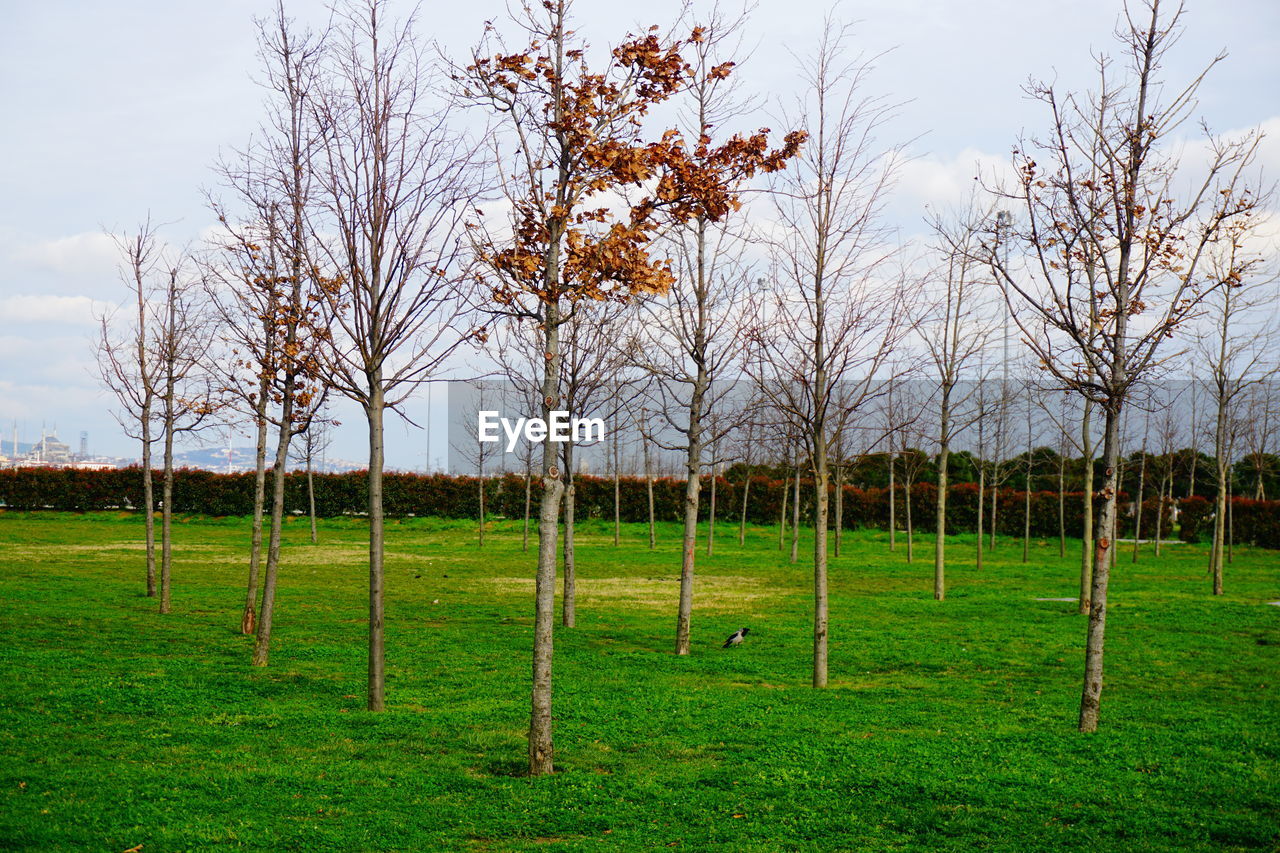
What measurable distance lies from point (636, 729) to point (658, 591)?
38.1 feet

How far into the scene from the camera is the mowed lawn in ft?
18.3

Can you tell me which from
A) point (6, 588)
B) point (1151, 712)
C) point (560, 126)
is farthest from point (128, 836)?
point (6, 588)

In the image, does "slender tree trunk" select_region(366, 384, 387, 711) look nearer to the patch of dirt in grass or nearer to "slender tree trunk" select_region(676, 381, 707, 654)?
"slender tree trunk" select_region(676, 381, 707, 654)

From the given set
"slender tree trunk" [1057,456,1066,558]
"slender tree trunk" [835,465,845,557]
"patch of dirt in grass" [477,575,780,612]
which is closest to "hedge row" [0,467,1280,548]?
"slender tree trunk" [835,465,845,557]

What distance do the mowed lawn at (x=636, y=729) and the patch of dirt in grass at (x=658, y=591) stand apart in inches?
25.6

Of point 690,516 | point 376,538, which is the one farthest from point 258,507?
point 690,516

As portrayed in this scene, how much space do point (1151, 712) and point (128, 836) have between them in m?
8.70

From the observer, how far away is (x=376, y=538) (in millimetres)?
7984

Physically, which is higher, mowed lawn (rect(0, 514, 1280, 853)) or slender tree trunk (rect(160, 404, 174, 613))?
slender tree trunk (rect(160, 404, 174, 613))

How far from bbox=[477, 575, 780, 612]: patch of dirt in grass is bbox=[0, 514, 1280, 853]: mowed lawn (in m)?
0.65

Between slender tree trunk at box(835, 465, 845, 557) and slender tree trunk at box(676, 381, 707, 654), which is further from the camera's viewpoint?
slender tree trunk at box(835, 465, 845, 557)

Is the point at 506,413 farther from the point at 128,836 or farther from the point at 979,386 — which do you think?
the point at 128,836

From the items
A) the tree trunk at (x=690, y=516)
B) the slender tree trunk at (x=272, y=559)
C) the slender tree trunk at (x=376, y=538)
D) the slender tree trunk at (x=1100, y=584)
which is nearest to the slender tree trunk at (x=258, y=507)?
the slender tree trunk at (x=272, y=559)

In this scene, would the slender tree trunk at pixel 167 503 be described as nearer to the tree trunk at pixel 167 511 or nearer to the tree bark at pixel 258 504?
the tree trunk at pixel 167 511
